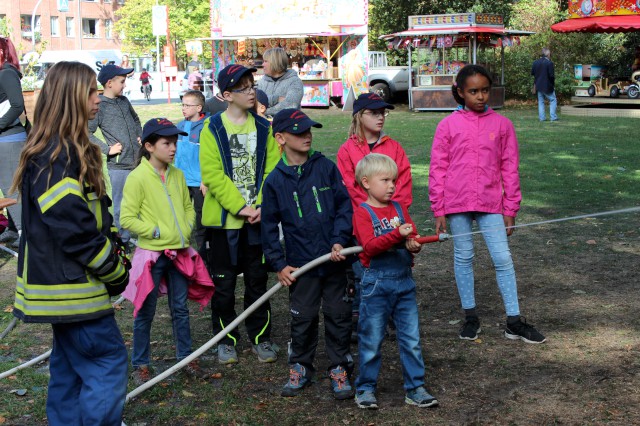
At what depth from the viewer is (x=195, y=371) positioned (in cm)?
A: 564

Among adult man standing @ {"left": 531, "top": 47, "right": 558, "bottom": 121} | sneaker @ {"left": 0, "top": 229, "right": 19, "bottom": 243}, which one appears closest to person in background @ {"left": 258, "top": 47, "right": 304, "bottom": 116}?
sneaker @ {"left": 0, "top": 229, "right": 19, "bottom": 243}

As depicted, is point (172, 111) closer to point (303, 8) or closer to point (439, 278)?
point (303, 8)

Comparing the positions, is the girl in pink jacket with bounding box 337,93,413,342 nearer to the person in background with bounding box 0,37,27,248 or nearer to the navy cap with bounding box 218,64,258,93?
the navy cap with bounding box 218,64,258,93

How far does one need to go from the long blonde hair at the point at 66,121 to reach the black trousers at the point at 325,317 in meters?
1.71

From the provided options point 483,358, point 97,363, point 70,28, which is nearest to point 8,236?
point 483,358

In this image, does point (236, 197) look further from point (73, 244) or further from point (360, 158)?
point (73, 244)

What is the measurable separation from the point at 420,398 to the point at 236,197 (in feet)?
6.09

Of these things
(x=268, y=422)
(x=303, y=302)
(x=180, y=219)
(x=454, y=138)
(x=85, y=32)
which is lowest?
(x=268, y=422)

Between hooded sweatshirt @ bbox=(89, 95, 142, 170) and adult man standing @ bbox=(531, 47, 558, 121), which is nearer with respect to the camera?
hooded sweatshirt @ bbox=(89, 95, 142, 170)

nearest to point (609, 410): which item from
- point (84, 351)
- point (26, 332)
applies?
point (84, 351)

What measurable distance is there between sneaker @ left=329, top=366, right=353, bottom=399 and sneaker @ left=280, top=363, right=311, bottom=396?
19 cm

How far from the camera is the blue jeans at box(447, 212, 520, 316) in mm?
5918

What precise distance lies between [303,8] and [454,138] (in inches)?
1077

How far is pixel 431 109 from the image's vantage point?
2981 cm
